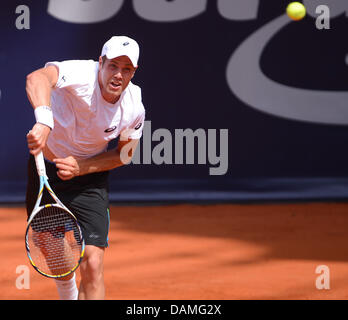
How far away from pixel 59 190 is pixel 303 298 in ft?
5.33

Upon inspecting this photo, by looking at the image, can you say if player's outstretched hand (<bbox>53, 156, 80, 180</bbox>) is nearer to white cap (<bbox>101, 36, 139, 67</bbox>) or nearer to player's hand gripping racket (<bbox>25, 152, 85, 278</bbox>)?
player's hand gripping racket (<bbox>25, 152, 85, 278</bbox>)

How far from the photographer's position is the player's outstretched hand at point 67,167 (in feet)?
10.2

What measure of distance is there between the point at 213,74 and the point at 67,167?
4.26m

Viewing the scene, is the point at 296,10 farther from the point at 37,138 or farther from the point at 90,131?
the point at 37,138

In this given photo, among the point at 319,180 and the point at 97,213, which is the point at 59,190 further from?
the point at 319,180

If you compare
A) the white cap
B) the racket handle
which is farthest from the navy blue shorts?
the white cap

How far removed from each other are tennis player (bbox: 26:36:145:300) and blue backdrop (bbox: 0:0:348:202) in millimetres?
3597

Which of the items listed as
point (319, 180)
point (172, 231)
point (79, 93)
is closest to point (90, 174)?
point (79, 93)

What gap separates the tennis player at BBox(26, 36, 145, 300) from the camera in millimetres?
3168

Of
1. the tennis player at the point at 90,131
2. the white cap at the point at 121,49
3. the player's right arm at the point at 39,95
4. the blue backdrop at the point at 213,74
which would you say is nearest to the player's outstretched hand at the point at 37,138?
the player's right arm at the point at 39,95

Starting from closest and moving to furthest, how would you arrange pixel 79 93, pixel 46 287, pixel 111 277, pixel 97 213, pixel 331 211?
pixel 79 93 → pixel 97 213 → pixel 46 287 → pixel 111 277 → pixel 331 211

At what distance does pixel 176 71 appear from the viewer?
7.18m

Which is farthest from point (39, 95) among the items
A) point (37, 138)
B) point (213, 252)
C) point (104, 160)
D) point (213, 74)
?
point (213, 74)

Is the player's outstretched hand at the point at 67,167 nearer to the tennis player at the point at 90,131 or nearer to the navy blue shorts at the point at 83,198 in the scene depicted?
the tennis player at the point at 90,131
